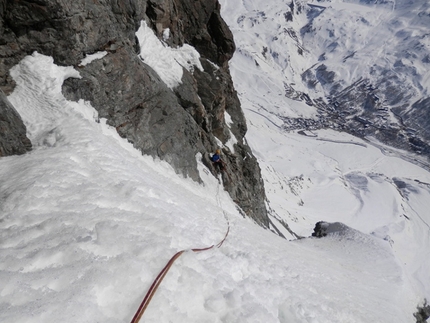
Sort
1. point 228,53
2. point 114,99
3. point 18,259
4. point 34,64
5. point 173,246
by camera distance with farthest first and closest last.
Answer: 1. point 228,53
2. point 114,99
3. point 34,64
4. point 173,246
5. point 18,259

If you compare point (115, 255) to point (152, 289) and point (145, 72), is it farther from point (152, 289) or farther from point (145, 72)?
point (145, 72)

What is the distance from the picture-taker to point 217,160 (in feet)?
64.8

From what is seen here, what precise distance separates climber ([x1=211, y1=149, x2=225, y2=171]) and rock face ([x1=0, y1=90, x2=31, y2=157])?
1189 centimetres

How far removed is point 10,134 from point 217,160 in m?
12.7

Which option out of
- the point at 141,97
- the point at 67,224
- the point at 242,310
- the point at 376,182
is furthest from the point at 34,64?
the point at 376,182

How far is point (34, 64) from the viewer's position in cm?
1121

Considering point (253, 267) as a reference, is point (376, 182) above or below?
below

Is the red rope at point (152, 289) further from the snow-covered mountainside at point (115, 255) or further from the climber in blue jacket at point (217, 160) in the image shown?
the climber in blue jacket at point (217, 160)

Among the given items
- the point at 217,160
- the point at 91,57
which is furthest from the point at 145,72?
the point at 217,160

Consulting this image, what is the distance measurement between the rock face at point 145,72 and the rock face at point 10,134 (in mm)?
2532

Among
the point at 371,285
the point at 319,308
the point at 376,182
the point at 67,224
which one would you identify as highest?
the point at 67,224

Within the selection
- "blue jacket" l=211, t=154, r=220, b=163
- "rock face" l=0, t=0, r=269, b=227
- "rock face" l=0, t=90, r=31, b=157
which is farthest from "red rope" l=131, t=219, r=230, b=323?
"blue jacket" l=211, t=154, r=220, b=163

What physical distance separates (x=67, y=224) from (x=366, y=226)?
9327 centimetres

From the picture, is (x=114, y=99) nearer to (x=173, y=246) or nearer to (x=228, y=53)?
(x=173, y=246)
